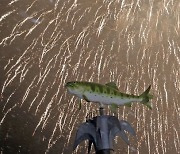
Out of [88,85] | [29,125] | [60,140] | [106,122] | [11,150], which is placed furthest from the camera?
[60,140]

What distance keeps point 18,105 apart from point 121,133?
76.8 metres

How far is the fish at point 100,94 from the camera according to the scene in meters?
12.6

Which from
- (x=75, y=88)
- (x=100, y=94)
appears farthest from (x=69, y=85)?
(x=100, y=94)

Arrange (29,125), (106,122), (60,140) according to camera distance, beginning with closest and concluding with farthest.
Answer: (106,122) → (29,125) → (60,140)

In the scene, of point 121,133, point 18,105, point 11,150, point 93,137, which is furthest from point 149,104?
point 18,105

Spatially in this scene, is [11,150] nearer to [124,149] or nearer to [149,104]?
[124,149]

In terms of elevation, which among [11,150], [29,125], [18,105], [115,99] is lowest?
[115,99]

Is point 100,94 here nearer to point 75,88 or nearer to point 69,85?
point 75,88

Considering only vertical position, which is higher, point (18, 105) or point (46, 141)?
point (18, 105)

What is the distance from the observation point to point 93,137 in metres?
13.7

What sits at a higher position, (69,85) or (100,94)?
(69,85)

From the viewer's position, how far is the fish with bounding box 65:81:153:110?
41.2 feet

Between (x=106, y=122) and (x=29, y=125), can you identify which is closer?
(x=106, y=122)

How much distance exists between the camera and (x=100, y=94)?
12930mm
